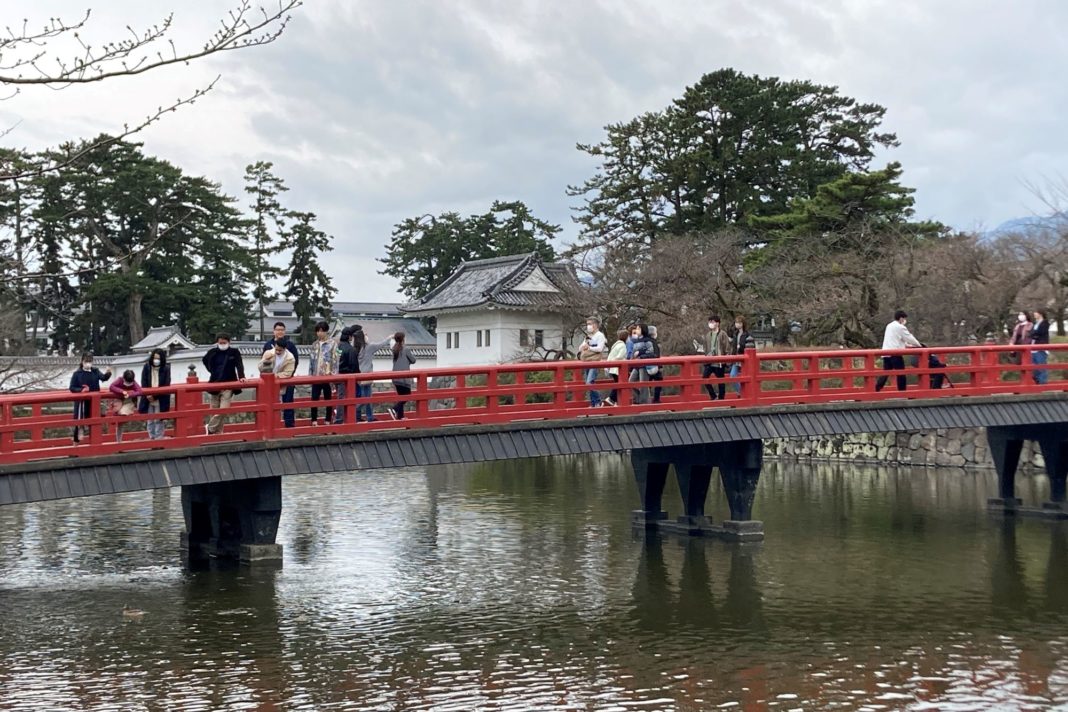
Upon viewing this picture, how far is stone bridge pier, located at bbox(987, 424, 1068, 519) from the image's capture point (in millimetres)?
27391

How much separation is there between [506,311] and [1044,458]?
34.2 metres

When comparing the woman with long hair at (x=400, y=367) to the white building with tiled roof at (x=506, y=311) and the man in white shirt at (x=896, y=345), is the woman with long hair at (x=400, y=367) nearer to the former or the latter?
the man in white shirt at (x=896, y=345)

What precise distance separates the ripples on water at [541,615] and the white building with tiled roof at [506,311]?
2965 cm

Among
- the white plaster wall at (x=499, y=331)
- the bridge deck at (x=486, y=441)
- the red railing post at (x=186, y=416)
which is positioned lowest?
the bridge deck at (x=486, y=441)

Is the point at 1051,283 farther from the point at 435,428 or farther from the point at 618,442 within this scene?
the point at 435,428

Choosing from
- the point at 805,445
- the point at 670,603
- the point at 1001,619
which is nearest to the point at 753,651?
the point at 670,603

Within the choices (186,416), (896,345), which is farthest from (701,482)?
(186,416)

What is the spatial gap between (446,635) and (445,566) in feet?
17.1

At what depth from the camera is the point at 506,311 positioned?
59.5 meters

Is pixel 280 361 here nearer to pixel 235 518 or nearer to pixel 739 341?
pixel 235 518

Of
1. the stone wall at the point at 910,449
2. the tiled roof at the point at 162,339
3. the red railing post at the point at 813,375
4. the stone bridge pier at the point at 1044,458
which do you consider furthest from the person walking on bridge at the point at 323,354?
the tiled roof at the point at 162,339

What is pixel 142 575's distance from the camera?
2075 cm

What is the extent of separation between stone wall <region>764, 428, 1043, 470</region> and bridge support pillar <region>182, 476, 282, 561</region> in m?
23.6

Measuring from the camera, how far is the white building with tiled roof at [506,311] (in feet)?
193
